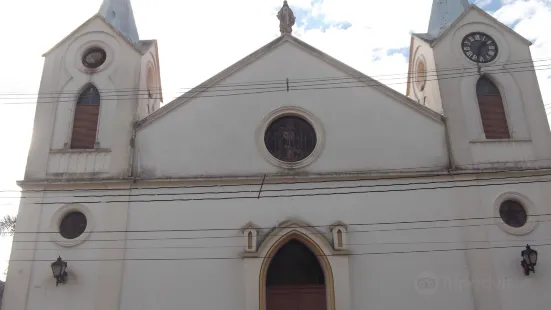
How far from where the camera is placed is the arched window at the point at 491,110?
15.1m

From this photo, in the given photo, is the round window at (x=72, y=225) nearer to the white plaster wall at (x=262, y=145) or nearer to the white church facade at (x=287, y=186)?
the white church facade at (x=287, y=186)

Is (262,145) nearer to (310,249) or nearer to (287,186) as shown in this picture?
(287,186)

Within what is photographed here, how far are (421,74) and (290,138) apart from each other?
5.62 meters

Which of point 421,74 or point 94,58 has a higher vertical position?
point 421,74

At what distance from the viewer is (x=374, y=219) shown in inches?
548

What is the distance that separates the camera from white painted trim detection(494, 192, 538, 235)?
13.8m

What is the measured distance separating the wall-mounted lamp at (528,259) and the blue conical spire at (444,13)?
7.61 meters

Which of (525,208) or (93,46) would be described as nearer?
(525,208)

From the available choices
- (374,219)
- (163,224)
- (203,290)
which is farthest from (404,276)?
(163,224)

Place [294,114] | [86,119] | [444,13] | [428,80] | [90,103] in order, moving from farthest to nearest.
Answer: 1. [444,13]
2. [428,80]
3. [90,103]
4. [86,119]
5. [294,114]

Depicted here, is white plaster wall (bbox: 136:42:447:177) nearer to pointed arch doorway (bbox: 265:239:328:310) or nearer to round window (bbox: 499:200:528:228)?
round window (bbox: 499:200:528:228)

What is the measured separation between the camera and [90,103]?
1559 cm

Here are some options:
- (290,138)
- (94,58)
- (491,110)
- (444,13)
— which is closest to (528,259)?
(491,110)

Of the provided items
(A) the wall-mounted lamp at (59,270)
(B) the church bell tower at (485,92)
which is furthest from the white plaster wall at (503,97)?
(A) the wall-mounted lamp at (59,270)
